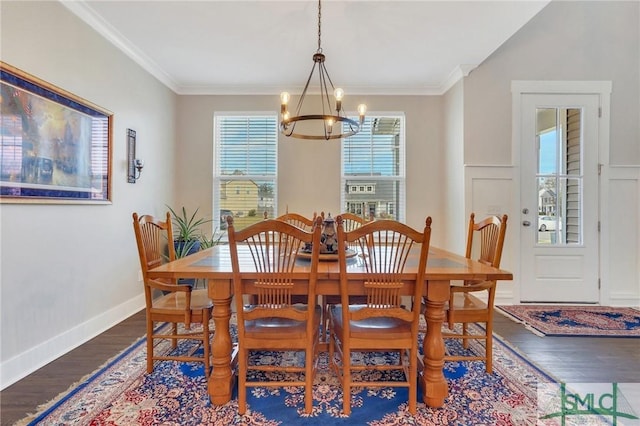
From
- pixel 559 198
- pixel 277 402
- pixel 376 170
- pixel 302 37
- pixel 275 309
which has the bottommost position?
pixel 277 402

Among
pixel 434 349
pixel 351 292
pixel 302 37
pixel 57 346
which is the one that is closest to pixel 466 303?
pixel 434 349

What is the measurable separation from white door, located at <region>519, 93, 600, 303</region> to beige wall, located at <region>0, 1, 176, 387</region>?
13.7ft

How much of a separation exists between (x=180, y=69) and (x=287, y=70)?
1207mm

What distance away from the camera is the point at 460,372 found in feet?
6.76

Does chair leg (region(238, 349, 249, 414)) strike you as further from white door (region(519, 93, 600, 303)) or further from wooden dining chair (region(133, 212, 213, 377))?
white door (region(519, 93, 600, 303))

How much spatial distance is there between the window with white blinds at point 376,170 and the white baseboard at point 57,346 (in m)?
2.73

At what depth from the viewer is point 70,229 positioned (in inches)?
93.6

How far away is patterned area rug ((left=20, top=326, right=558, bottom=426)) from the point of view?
160cm

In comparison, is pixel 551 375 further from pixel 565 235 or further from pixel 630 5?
pixel 630 5

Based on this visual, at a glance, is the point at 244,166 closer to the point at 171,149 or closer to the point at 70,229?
the point at 171,149

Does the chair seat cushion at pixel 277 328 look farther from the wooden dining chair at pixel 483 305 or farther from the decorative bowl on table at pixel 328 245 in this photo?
the wooden dining chair at pixel 483 305

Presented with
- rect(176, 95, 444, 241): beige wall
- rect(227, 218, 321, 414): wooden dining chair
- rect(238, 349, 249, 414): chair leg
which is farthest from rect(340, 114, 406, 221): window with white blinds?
rect(238, 349, 249, 414): chair leg

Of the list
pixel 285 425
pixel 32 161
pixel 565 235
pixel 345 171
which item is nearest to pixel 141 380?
pixel 285 425

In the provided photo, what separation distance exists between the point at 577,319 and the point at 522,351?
1153 mm
